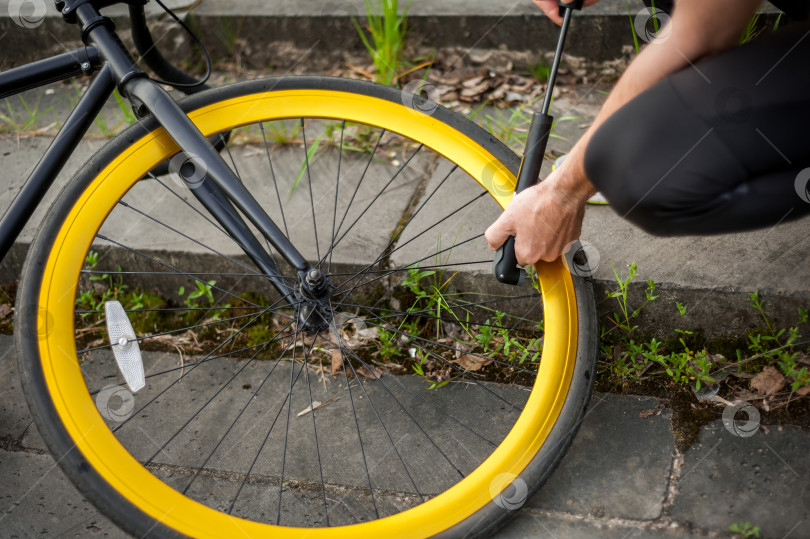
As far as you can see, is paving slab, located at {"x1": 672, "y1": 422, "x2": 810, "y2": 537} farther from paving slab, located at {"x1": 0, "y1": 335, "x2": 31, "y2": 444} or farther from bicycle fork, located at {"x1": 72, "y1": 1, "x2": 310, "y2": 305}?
paving slab, located at {"x1": 0, "y1": 335, "x2": 31, "y2": 444}

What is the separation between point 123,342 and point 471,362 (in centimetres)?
101

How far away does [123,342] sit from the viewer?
170cm

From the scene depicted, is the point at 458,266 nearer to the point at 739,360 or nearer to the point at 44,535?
the point at 739,360

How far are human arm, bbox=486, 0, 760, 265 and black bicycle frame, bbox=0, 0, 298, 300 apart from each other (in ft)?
1.68

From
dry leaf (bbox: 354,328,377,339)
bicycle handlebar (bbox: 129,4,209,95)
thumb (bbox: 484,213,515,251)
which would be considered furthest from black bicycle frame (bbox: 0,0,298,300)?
dry leaf (bbox: 354,328,377,339)

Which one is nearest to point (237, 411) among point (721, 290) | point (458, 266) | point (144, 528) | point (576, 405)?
point (144, 528)

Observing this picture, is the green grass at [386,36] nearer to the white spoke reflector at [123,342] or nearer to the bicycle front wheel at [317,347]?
the bicycle front wheel at [317,347]

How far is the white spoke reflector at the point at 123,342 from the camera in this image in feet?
5.61
